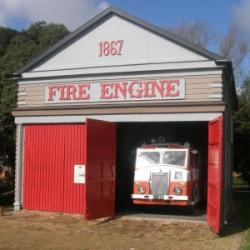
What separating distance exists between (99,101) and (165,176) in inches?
128

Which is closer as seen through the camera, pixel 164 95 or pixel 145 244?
pixel 145 244

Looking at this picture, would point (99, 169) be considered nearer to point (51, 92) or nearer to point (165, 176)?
point (165, 176)

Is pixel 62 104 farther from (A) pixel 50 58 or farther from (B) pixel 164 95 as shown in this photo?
(B) pixel 164 95

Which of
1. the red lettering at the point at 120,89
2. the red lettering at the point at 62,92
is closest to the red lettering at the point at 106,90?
the red lettering at the point at 120,89

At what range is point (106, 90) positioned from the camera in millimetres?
17875

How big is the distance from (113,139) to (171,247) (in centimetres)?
532

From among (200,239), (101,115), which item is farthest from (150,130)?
(200,239)

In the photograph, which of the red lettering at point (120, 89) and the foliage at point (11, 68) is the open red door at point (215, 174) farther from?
the foliage at point (11, 68)

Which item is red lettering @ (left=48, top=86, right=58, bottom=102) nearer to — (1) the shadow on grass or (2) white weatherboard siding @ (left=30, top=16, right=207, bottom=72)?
(2) white weatherboard siding @ (left=30, top=16, right=207, bottom=72)

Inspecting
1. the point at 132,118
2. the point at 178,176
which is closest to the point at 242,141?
the point at 178,176

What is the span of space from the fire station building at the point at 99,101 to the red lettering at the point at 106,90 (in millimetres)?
32

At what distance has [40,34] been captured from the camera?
3359 cm

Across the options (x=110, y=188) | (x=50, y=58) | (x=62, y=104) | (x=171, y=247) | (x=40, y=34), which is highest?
(x=40, y=34)

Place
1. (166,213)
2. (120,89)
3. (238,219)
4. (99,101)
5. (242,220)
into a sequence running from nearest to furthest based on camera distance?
(242,220) < (238,219) < (120,89) < (99,101) < (166,213)
